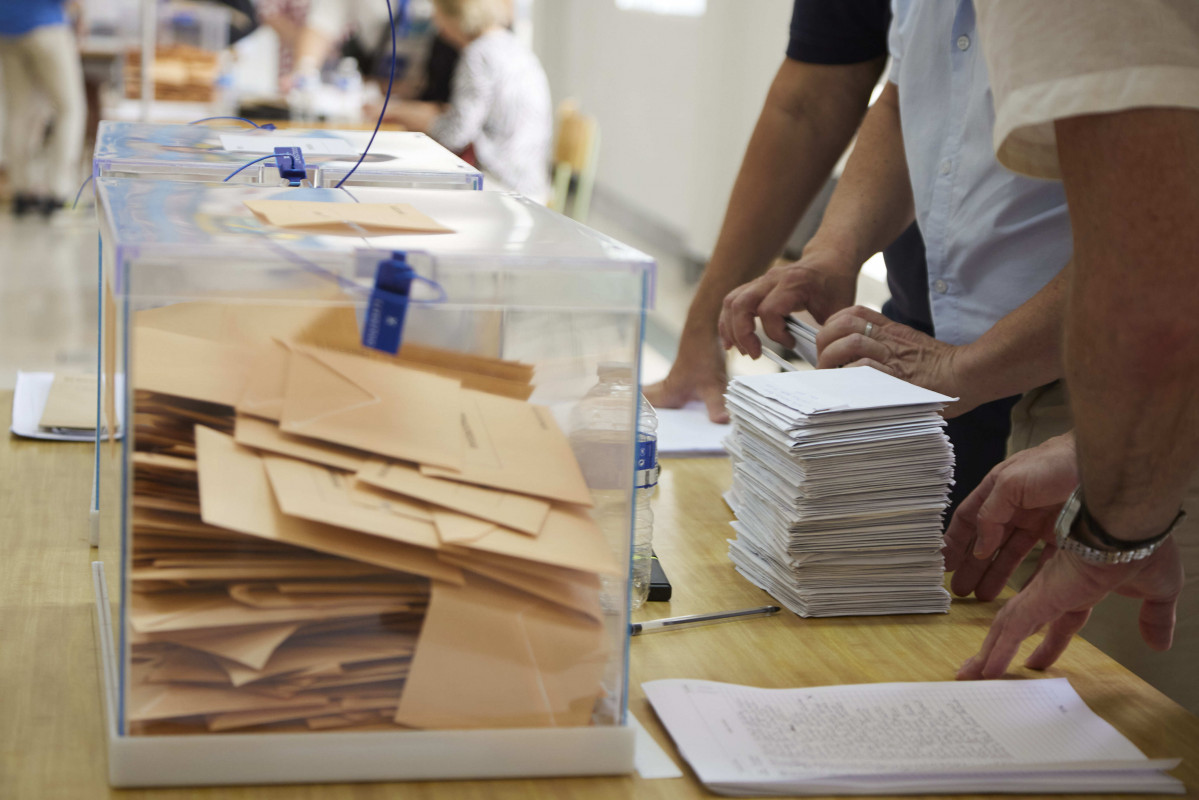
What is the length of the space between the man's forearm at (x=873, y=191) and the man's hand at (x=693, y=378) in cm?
23

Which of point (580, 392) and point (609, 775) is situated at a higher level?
point (580, 392)

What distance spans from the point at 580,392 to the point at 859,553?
405mm

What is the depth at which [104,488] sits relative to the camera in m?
0.98

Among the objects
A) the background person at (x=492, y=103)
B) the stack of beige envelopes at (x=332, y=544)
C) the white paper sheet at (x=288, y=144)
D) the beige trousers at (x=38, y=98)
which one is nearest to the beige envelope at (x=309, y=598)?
the stack of beige envelopes at (x=332, y=544)

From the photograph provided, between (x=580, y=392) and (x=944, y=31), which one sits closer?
(x=580, y=392)

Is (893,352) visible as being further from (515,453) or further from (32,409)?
(32,409)

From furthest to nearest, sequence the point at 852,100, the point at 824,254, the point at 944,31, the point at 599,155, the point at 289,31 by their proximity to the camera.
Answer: the point at 599,155
the point at 289,31
the point at 852,100
the point at 824,254
the point at 944,31

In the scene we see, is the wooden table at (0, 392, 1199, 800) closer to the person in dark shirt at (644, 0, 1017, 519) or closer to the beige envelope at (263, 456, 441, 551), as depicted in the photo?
the beige envelope at (263, 456, 441, 551)

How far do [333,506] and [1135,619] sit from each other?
1.06 m

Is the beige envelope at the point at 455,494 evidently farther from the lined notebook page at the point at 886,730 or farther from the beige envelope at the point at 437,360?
the lined notebook page at the point at 886,730

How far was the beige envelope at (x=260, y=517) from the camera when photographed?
0.70 meters

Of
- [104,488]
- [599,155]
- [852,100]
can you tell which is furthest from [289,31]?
[104,488]

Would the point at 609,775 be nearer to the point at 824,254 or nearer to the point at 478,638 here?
the point at 478,638

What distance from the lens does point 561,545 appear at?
0.75 meters
